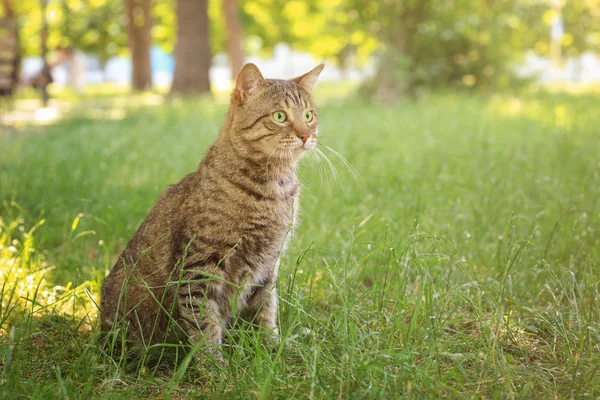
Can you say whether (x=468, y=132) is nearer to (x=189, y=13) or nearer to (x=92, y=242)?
(x=92, y=242)

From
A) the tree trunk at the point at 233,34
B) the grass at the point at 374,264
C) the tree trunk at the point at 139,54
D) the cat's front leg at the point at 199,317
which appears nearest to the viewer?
the grass at the point at 374,264

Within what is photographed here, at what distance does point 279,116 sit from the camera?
3.27 meters

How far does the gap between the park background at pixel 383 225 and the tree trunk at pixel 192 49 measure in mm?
52

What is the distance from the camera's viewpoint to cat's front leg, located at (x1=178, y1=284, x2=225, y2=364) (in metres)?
2.89

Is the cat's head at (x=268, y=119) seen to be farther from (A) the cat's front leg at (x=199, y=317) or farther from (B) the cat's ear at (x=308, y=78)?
(A) the cat's front leg at (x=199, y=317)

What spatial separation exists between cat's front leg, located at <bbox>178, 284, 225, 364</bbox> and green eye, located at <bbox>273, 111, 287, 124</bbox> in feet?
3.09

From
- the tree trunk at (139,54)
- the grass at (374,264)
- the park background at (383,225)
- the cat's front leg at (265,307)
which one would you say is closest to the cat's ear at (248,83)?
the park background at (383,225)

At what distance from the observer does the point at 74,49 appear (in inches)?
1419

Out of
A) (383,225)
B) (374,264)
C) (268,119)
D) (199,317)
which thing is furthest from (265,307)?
(383,225)

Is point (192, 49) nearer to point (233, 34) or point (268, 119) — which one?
point (233, 34)

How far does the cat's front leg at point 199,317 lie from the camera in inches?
114

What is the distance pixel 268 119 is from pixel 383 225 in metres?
1.65

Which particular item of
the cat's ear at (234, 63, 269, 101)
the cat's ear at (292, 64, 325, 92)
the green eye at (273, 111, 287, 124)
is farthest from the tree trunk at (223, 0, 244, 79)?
the green eye at (273, 111, 287, 124)

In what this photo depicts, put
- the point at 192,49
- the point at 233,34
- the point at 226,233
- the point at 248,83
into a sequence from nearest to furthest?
the point at 226,233 < the point at 248,83 < the point at 192,49 < the point at 233,34
